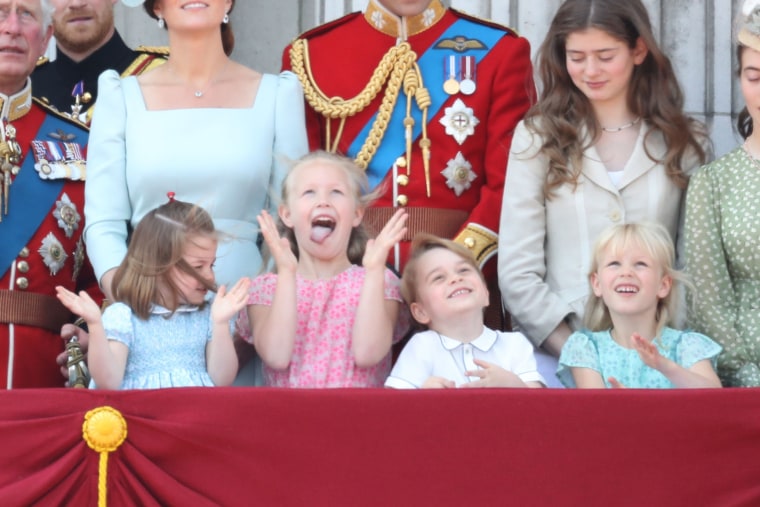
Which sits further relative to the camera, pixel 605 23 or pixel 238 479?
pixel 605 23

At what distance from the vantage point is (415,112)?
4.16 meters

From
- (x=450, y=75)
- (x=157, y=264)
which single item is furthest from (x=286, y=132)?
(x=157, y=264)

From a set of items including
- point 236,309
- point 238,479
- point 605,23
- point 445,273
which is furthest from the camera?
point 605,23

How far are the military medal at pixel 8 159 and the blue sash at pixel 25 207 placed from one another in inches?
0.8

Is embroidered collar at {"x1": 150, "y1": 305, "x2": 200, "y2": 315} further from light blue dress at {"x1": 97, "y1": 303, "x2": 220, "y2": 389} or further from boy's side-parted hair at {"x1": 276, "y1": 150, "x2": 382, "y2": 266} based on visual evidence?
boy's side-parted hair at {"x1": 276, "y1": 150, "x2": 382, "y2": 266}

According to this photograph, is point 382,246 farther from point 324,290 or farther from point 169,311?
point 169,311

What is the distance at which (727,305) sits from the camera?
3.78 m

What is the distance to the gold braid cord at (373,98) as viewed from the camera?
13.6 ft

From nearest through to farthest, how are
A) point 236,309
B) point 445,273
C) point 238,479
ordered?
point 238,479 → point 236,309 → point 445,273

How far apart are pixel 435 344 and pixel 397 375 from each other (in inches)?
4.7

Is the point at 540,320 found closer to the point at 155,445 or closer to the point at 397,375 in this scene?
the point at 397,375

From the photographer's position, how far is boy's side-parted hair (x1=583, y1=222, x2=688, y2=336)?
11.9 ft

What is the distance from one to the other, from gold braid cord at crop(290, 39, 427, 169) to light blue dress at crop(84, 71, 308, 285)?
7.1 inches

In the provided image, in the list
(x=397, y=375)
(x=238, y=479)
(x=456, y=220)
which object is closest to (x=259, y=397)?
(x=238, y=479)
